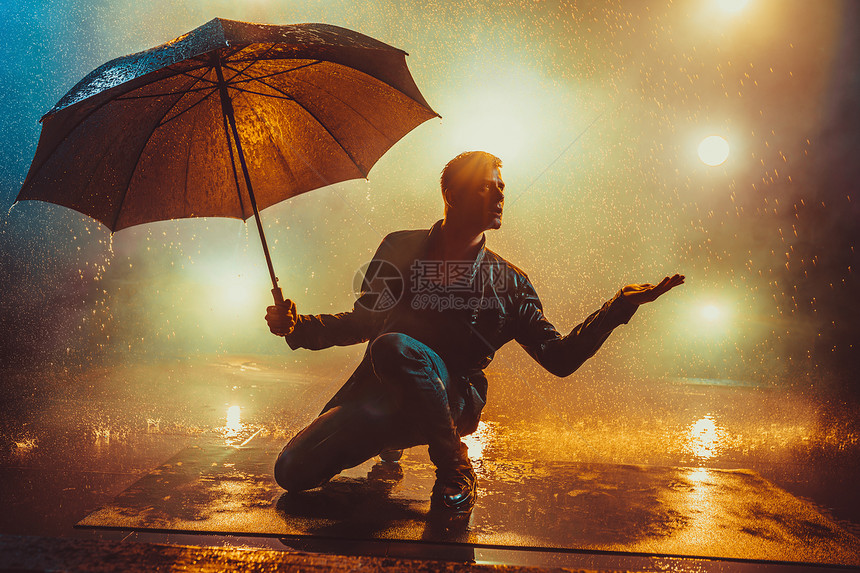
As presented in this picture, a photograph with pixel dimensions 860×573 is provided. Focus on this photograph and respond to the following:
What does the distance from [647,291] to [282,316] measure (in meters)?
1.51

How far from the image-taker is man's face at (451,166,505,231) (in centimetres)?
257

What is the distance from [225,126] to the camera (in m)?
2.58

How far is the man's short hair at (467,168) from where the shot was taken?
101 inches

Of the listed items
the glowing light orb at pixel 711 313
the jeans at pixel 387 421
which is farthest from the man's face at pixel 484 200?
the glowing light orb at pixel 711 313

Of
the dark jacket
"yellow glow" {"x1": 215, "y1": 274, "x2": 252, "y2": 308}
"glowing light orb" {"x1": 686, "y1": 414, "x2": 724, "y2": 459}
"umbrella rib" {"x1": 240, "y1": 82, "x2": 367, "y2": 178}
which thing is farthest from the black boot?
"yellow glow" {"x1": 215, "y1": 274, "x2": 252, "y2": 308}

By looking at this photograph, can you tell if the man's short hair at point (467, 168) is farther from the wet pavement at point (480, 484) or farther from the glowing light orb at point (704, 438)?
the glowing light orb at point (704, 438)

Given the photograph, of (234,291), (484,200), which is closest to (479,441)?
(484,200)

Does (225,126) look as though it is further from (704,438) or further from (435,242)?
(704,438)

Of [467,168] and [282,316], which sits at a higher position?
[467,168]

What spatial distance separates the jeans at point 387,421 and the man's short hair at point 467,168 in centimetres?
74

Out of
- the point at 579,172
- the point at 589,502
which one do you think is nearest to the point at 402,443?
the point at 589,502

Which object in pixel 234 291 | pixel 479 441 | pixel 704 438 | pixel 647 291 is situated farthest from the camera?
pixel 234 291

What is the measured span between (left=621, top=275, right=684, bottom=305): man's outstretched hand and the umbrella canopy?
1.30 m

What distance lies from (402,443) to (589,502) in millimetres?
896
